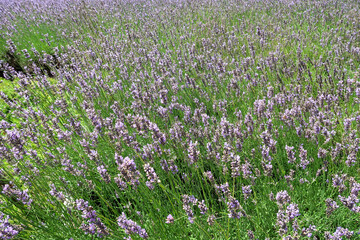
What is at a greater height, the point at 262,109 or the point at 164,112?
the point at 262,109

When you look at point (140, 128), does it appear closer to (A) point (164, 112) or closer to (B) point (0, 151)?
(A) point (164, 112)

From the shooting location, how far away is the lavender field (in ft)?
5.66

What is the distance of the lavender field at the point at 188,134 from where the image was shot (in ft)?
5.66

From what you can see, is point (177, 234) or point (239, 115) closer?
point (177, 234)

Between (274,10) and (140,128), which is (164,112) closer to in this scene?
(140,128)

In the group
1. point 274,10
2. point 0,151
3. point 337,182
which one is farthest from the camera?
point 274,10

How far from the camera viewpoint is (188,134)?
2.11 m

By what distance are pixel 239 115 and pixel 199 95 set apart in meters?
1.15

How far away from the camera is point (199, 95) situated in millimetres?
3383

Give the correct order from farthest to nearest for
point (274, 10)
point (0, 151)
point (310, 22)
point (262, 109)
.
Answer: point (274, 10) < point (310, 22) < point (262, 109) < point (0, 151)

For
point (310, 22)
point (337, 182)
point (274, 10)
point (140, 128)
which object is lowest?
point (337, 182)

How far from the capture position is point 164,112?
228cm

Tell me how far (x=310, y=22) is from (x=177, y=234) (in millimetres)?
5580

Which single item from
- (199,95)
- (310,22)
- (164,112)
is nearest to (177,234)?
(164,112)
